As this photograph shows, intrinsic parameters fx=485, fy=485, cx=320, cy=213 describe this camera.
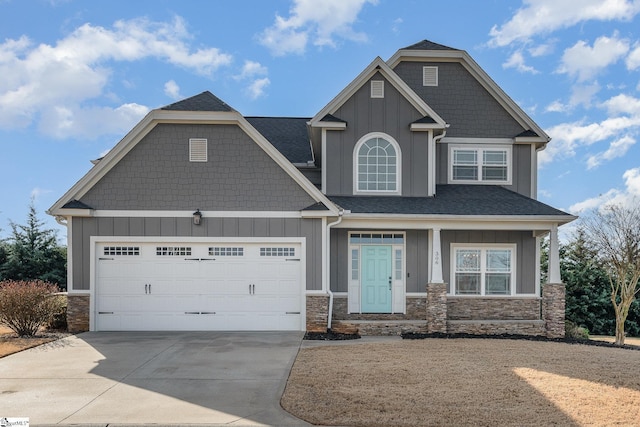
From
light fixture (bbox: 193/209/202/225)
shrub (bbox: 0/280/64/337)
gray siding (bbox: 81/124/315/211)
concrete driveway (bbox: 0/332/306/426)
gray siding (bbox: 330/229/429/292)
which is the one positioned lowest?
concrete driveway (bbox: 0/332/306/426)

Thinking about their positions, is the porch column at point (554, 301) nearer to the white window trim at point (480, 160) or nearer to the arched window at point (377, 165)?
the white window trim at point (480, 160)

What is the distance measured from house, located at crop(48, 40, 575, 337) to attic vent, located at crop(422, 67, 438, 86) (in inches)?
92.9

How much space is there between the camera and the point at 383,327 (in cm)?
1269

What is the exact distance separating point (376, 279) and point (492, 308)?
3530 mm

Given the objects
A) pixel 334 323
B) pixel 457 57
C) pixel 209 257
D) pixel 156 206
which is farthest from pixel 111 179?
pixel 457 57

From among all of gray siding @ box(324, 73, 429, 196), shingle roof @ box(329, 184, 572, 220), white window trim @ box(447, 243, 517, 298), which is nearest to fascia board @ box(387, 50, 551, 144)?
gray siding @ box(324, 73, 429, 196)

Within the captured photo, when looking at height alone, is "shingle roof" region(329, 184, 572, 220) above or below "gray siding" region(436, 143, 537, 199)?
below

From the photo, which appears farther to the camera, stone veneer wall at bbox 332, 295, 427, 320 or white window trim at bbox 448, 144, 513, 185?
white window trim at bbox 448, 144, 513, 185

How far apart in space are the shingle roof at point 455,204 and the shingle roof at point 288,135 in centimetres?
310

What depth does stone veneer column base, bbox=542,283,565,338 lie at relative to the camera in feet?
43.6

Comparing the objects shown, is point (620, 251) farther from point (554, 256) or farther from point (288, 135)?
point (288, 135)

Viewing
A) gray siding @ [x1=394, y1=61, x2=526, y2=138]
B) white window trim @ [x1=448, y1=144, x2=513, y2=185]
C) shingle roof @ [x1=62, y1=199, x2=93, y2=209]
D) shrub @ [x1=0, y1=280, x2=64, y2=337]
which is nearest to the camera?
shrub @ [x1=0, y1=280, x2=64, y2=337]

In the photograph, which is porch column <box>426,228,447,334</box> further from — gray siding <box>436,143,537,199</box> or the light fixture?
the light fixture

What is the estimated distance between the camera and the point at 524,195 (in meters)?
15.7
